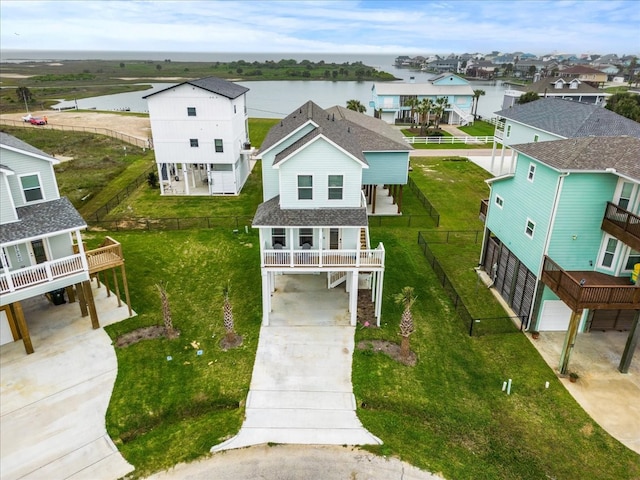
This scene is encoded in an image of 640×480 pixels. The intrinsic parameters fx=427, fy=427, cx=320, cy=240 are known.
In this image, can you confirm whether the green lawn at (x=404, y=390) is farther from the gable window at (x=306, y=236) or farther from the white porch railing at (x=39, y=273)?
the gable window at (x=306, y=236)

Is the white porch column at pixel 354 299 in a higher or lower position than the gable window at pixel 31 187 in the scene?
lower

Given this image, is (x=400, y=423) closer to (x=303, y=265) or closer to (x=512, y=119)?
(x=303, y=265)

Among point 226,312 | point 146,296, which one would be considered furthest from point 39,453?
point 146,296

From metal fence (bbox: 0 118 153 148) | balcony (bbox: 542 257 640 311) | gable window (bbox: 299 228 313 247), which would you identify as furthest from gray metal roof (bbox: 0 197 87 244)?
metal fence (bbox: 0 118 153 148)

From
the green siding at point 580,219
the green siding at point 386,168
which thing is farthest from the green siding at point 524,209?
the green siding at point 386,168

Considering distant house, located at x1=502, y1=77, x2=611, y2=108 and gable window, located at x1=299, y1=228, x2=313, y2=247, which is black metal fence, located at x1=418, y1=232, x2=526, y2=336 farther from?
distant house, located at x1=502, y1=77, x2=611, y2=108

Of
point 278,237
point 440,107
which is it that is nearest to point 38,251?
point 278,237
